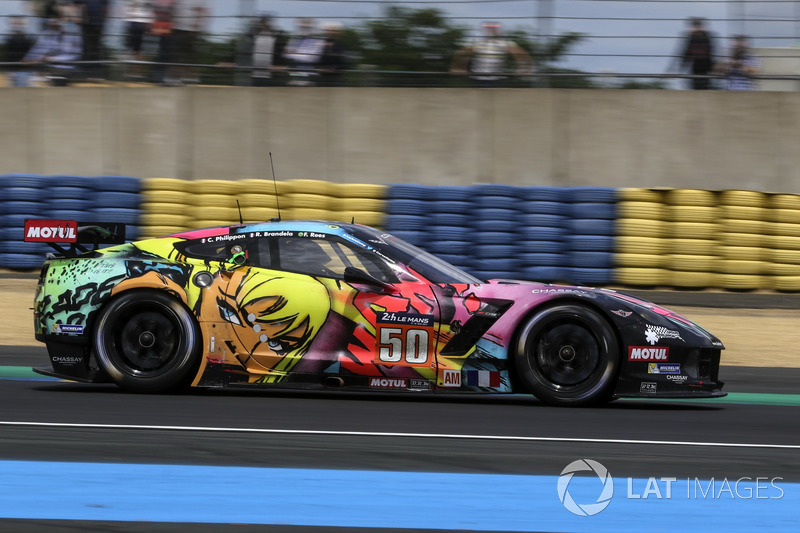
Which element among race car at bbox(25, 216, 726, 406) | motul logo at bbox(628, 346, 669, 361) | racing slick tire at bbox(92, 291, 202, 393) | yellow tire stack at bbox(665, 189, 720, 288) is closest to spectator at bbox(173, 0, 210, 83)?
yellow tire stack at bbox(665, 189, 720, 288)

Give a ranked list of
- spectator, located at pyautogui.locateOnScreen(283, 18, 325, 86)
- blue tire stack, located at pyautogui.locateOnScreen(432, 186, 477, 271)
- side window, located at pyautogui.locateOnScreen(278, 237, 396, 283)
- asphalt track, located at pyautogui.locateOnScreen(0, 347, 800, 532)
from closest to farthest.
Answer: asphalt track, located at pyautogui.locateOnScreen(0, 347, 800, 532) → side window, located at pyautogui.locateOnScreen(278, 237, 396, 283) → blue tire stack, located at pyautogui.locateOnScreen(432, 186, 477, 271) → spectator, located at pyautogui.locateOnScreen(283, 18, 325, 86)

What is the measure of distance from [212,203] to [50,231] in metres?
7.51

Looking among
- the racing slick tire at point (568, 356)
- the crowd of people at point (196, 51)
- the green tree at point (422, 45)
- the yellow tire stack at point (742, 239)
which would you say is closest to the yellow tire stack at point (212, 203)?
the crowd of people at point (196, 51)

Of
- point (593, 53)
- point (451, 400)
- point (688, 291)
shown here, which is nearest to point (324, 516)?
point (451, 400)

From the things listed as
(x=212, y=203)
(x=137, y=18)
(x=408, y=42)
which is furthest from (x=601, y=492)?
(x=137, y=18)

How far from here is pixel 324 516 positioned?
4.26m

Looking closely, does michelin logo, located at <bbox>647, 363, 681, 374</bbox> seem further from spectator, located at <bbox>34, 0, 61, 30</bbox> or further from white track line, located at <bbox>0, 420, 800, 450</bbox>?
spectator, located at <bbox>34, 0, 61, 30</bbox>

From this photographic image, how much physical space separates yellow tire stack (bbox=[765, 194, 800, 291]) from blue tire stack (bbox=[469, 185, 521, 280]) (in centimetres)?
344

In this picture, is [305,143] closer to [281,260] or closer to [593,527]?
[281,260]

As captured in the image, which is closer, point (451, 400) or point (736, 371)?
point (451, 400)

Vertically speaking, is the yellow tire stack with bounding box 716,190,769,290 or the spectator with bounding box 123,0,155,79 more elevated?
the spectator with bounding box 123,0,155,79

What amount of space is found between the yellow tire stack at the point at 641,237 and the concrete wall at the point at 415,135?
7.07 ft

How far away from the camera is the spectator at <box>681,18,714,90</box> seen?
1477cm

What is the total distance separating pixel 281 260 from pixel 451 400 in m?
1.54
